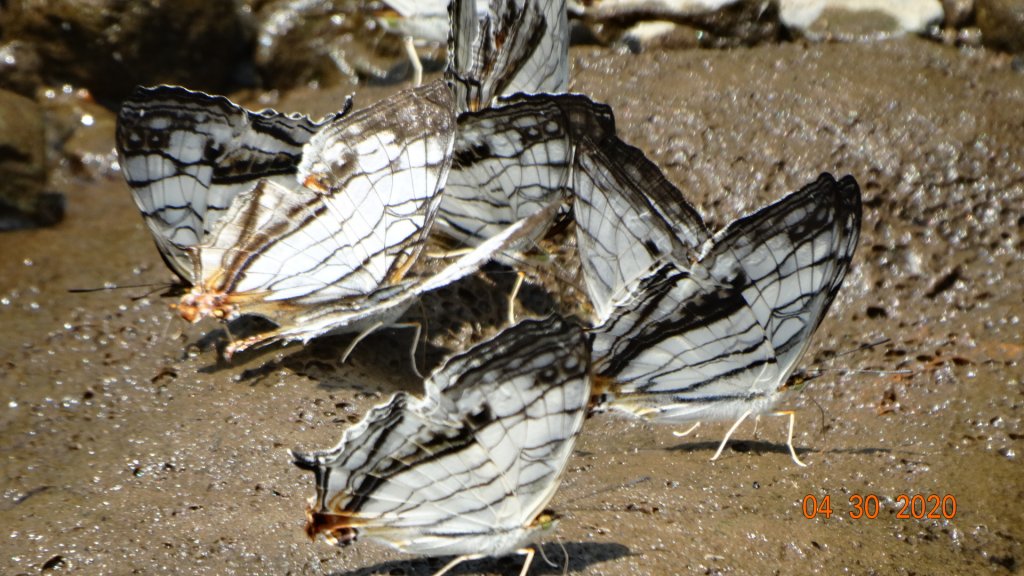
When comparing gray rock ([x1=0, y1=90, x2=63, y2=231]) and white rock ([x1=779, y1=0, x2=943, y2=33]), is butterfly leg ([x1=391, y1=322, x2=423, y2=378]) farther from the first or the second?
white rock ([x1=779, y1=0, x2=943, y2=33])

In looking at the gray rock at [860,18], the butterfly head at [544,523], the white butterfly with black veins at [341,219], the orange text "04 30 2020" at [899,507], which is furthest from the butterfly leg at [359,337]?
the gray rock at [860,18]

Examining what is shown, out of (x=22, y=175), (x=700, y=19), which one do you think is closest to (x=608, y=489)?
(x=700, y=19)

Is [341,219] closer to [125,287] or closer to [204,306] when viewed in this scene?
[204,306]

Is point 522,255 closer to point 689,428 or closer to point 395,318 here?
point 395,318

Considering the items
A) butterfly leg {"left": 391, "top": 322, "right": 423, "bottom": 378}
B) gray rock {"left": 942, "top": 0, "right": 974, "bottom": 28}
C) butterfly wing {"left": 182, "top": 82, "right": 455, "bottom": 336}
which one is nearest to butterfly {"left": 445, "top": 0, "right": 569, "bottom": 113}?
butterfly wing {"left": 182, "top": 82, "right": 455, "bottom": 336}

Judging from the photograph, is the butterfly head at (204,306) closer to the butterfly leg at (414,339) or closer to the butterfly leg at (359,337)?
the butterfly leg at (359,337)
